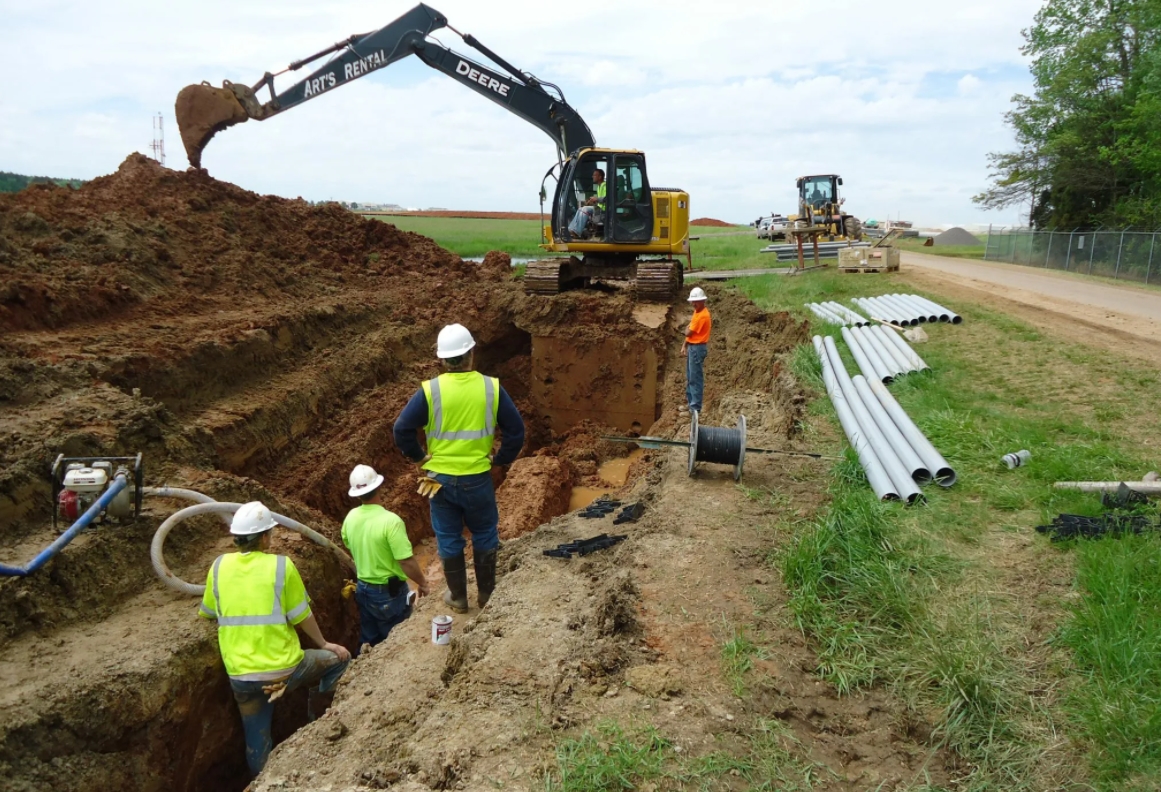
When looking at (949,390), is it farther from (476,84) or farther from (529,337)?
(476,84)

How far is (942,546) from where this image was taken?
4.80 meters

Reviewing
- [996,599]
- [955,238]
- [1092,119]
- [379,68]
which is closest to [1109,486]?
[996,599]

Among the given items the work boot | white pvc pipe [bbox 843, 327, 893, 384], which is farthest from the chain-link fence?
the work boot

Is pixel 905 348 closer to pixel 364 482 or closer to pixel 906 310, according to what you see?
pixel 906 310

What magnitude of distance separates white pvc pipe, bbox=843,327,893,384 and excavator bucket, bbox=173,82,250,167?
35.2 feet

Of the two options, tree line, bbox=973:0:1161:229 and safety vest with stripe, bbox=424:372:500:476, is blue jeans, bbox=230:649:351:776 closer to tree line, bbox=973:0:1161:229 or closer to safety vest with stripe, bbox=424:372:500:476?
safety vest with stripe, bbox=424:372:500:476

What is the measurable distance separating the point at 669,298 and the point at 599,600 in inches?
393

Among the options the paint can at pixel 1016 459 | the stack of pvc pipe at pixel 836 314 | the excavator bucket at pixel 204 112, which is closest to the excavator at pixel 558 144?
the excavator bucket at pixel 204 112

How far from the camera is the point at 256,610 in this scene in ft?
15.3

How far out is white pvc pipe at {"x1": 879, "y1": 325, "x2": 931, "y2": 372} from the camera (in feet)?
29.1

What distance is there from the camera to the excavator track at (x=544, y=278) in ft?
44.7

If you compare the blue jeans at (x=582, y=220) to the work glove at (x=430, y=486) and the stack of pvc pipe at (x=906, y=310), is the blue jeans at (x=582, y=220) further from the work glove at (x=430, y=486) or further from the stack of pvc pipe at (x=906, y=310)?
the work glove at (x=430, y=486)

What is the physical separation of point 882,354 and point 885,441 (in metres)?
3.22

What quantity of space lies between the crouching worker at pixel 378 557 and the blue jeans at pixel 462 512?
313mm
